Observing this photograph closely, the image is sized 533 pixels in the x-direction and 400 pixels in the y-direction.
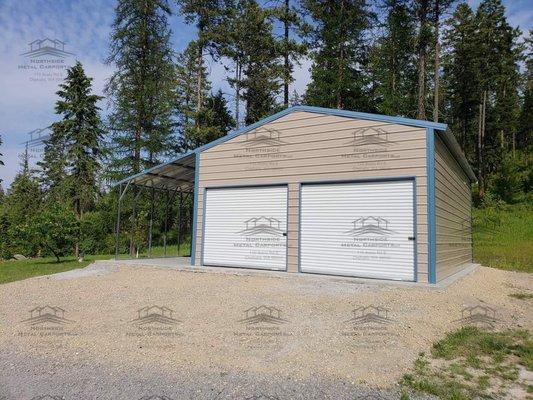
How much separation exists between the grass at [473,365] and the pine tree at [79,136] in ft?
80.2

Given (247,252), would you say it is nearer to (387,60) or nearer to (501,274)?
(501,274)

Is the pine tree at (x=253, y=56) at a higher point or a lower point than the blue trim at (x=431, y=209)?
higher

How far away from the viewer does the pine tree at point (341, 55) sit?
22.2 m

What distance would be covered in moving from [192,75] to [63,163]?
1035 cm

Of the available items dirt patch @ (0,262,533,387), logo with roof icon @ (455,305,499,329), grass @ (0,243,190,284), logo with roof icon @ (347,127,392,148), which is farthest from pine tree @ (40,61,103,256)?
logo with roof icon @ (455,305,499,329)

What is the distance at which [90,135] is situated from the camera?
25.4 meters

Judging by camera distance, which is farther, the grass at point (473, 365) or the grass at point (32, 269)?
the grass at point (32, 269)

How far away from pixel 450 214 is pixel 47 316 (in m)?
9.47

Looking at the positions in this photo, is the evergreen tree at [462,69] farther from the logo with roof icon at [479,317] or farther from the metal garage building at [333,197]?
the logo with roof icon at [479,317]

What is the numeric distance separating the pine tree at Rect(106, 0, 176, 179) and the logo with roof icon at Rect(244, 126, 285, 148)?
14396 mm

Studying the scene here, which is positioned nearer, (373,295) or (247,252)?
(373,295)

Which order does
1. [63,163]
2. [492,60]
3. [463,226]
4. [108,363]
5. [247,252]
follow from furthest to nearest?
[492,60]
[63,163]
[463,226]
[247,252]
[108,363]

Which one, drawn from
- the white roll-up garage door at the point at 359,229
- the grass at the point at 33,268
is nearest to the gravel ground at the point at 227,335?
the white roll-up garage door at the point at 359,229

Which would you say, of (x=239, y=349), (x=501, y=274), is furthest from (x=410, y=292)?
(x=501, y=274)
